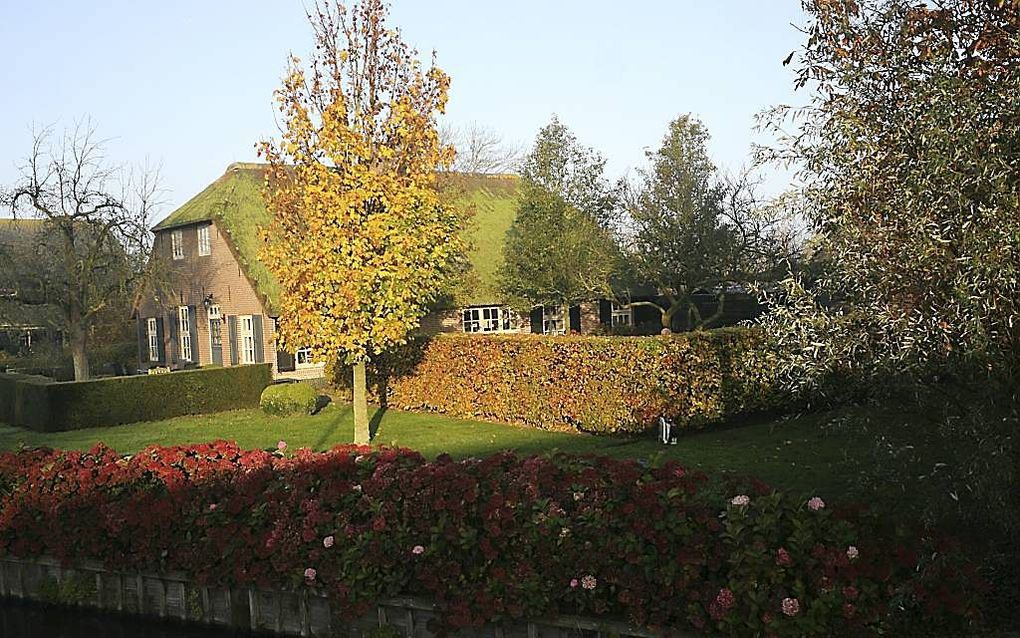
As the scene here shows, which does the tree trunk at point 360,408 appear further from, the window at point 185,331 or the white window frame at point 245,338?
the window at point 185,331

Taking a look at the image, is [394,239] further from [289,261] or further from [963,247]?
[963,247]

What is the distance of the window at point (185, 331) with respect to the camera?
32.4 metres

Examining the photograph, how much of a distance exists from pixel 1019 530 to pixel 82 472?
327 inches

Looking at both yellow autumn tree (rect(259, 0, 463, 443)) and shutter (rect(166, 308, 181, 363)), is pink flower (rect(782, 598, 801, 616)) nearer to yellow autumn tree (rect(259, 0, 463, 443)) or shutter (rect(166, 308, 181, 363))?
yellow autumn tree (rect(259, 0, 463, 443))

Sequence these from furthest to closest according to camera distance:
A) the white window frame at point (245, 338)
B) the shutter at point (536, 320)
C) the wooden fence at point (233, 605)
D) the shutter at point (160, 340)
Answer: the shutter at point (160, 340) < the shutter at point (536, 320) < the white window frame at point (245, 338) < the wooden fence at point (233, 605)

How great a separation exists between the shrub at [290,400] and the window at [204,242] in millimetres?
10704

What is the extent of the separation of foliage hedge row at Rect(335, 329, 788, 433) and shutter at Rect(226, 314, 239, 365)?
1171 centimetres

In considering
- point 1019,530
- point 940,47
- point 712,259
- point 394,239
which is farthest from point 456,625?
point 712,259

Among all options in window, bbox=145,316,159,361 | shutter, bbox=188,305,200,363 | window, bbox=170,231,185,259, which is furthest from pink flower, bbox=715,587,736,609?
window, bbox=145,316,159,361

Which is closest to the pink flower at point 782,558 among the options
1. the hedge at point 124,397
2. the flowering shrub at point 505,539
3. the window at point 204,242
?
the flowering shrub at point 505,539

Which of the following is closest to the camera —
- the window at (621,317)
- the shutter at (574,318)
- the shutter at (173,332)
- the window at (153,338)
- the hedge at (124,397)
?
the hedge at (124,397)

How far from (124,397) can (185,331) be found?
11.2 m

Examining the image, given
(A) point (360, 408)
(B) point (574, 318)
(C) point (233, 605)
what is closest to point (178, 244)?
(B) point (574, 318)

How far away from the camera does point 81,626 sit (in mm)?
8812
